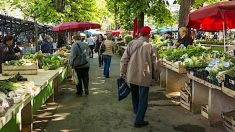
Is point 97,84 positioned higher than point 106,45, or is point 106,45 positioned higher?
point 106,45

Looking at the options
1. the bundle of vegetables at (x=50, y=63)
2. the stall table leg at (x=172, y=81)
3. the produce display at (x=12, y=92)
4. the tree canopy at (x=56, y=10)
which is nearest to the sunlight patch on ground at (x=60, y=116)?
the produce display at (x=12, y=92)

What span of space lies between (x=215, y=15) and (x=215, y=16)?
1.50m

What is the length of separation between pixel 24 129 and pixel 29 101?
0.90 m

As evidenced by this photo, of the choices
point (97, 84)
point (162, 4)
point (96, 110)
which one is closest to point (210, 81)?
point (96, 110)

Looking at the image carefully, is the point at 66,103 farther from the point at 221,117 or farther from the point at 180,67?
the point at 221,117

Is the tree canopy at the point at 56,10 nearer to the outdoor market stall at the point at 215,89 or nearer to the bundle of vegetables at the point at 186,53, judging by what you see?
the bundle of vegetables at the point at 186,53

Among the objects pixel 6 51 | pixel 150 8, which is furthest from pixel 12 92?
pixel 150 8

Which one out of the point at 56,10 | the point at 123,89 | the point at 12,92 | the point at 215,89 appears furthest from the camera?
the point at 56,10

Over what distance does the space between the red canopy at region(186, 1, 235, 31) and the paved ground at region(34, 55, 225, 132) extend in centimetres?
222

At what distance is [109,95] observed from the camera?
38.4 feet

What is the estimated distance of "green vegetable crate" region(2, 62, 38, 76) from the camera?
9.57 m

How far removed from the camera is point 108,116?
28.9 ft

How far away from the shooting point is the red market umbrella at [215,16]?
9.02 m

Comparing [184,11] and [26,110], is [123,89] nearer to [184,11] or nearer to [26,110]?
[26,110]
